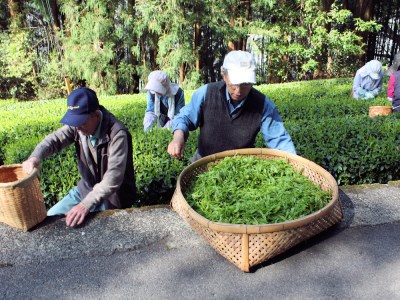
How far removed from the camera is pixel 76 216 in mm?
2533

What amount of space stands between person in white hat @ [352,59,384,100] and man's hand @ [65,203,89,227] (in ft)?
22.7

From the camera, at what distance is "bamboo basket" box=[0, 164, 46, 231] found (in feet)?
7.35

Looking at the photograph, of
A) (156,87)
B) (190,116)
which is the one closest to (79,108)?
(190,116)

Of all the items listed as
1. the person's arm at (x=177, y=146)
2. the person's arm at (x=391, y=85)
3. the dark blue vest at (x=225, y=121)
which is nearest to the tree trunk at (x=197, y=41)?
the person's arm at (x=391, y=85)

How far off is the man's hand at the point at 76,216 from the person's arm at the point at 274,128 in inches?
65.2

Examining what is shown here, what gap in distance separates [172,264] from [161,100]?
3245mm

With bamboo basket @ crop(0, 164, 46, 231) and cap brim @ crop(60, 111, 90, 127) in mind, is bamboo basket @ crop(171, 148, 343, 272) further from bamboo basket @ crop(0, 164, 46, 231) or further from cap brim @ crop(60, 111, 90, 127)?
bamboo basket @ crop(0, 164, 46, 231)

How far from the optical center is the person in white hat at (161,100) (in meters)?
4.83

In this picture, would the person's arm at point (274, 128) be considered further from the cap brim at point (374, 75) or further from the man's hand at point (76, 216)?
the cap brim at point (374, 75)

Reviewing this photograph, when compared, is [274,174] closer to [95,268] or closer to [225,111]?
[225,111]

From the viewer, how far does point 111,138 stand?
2691 mm

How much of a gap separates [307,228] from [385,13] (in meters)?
19.5

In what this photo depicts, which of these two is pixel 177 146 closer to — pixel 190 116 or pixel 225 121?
pixel 190 116

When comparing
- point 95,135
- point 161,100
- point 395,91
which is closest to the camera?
point 95,135
